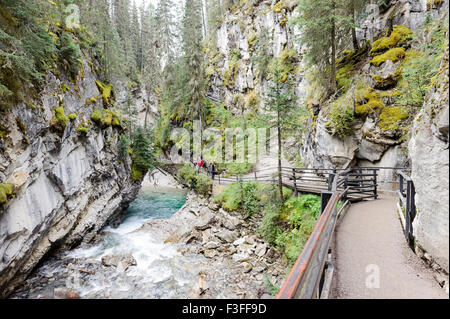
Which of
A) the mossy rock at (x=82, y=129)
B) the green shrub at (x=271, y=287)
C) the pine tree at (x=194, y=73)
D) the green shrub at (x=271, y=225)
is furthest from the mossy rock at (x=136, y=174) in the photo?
the green shrub at (x=271, y=287)

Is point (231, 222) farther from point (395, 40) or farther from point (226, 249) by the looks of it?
point (395, 40)

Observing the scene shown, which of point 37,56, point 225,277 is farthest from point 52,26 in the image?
point 225,277

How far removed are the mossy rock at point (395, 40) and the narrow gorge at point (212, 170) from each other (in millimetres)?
59

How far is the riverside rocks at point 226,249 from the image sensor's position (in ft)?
27.5

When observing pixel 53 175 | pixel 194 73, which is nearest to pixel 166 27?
pixel 194 73

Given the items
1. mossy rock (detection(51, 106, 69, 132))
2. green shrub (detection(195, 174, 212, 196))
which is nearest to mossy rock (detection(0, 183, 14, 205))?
mossy rock (detection(51, 106, 69, 132))

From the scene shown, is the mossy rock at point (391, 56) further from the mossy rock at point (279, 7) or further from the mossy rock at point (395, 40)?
the mossy rock at point (279, 7)

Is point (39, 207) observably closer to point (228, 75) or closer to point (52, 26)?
point (52, 26)

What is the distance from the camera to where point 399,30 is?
1049 centimetres

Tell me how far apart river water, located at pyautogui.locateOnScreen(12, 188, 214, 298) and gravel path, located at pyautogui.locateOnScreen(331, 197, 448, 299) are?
22.1 feet

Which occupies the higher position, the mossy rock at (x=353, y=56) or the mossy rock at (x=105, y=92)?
the mossy rock at (x=353, y=56)

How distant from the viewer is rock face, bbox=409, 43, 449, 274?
7.63ft

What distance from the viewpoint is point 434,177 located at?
253 cm

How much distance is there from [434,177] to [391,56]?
35.4ft
